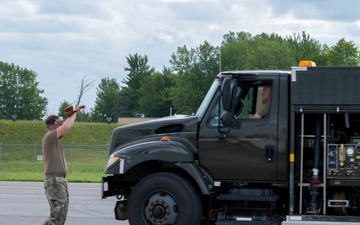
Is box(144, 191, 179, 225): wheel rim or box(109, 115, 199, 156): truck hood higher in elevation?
box(109, 115, 199, 156): truck hood

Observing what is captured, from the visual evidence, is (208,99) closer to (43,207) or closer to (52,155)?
(52,155)

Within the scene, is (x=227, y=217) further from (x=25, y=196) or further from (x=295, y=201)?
(x=25, y=196)

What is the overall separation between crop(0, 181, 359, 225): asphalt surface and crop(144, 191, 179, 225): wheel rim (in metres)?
3.02

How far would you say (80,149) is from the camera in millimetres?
62375

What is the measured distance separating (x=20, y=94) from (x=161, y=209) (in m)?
120

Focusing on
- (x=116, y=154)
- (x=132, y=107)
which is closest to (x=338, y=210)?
(x=116, y=154)

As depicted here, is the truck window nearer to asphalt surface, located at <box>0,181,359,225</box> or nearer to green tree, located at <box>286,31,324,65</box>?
asphalt surface, located at <box>0,181,359,225</box>

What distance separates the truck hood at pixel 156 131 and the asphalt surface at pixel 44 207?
9.33 feet

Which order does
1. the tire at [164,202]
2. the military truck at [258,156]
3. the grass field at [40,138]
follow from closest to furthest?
the military truck at [258,156]
the tire at [164,202]
the grass field at [40,138]

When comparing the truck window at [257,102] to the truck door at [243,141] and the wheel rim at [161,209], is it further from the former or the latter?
the wheel rim at [161,209]

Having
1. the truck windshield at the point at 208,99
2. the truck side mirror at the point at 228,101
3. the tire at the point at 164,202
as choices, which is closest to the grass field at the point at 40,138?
the tire at the point at 164,202

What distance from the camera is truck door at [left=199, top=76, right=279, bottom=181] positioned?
11.5 metres

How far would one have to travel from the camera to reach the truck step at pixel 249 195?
11.5 metres

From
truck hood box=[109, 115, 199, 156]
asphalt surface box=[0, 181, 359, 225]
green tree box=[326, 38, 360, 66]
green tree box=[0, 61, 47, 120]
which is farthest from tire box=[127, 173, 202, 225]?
green tree box=[0, 61, 47, 120]
